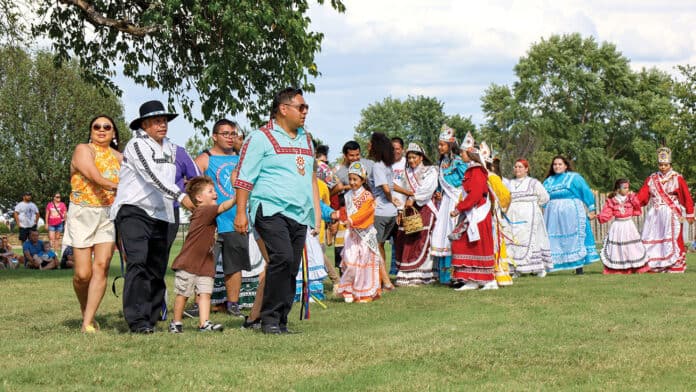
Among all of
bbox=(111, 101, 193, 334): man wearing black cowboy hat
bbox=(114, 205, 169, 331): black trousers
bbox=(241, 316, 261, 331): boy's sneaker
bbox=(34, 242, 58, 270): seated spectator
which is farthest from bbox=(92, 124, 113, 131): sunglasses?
bbox=(34, 242, 58, 270): seated spectator

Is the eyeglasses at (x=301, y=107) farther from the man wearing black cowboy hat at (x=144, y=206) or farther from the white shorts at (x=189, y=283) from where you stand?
the white shorts at (x=189, y=283)

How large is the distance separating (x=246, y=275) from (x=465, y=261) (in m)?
3.57

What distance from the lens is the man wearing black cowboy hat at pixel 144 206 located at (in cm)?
839

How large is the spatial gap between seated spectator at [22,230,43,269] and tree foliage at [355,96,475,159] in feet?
184

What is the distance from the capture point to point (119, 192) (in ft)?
28.0

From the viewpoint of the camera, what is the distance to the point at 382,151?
13.3 metres

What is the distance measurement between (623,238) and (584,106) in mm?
47993

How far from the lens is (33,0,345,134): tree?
59.5 ft

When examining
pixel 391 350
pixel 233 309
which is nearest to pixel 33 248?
pixel 233 309

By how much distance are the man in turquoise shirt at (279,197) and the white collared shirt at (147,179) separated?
1.96ft

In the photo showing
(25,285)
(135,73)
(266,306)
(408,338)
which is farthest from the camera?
(135,73)

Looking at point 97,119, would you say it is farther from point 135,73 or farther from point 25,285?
point 135,73

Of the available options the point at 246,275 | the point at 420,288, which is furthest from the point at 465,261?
the point at 246,275

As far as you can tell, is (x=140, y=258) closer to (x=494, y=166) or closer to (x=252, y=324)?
(x=252, y=324)
